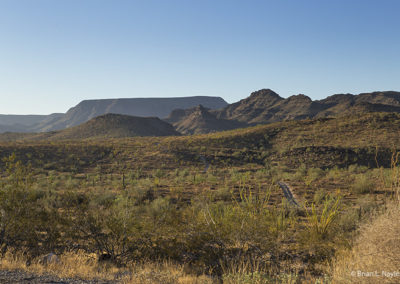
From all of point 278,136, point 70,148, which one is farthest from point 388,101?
point 70,148

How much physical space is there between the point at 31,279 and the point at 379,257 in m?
6.31

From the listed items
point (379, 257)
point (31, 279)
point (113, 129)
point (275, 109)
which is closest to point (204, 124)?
point (275, 109)

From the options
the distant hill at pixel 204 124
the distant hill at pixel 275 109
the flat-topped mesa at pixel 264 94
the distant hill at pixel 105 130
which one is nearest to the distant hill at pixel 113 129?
the distant hill at pixel 105 130

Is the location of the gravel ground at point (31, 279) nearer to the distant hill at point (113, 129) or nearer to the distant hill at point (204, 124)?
the distant hill at point (113, 129)

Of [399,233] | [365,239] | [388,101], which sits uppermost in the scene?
[388,101]

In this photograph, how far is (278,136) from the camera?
44.8 meters

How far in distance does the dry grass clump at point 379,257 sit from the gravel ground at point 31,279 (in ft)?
14.3

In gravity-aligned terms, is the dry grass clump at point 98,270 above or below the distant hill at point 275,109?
below

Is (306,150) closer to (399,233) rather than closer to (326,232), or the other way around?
(326,232)

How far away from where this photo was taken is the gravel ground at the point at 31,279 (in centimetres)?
468

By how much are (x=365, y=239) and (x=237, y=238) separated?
2829 millimetres

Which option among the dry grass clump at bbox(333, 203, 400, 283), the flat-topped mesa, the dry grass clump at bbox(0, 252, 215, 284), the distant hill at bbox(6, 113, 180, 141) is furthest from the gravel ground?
the flat-topped mesa

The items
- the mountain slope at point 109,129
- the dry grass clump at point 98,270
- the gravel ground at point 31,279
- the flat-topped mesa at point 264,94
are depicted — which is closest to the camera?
the gravel ground at point 31,279

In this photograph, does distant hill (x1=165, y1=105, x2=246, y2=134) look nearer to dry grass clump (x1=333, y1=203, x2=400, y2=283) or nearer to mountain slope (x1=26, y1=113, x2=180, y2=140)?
mountain slope (x1=26, y1=113, x2=180, y2=140)
